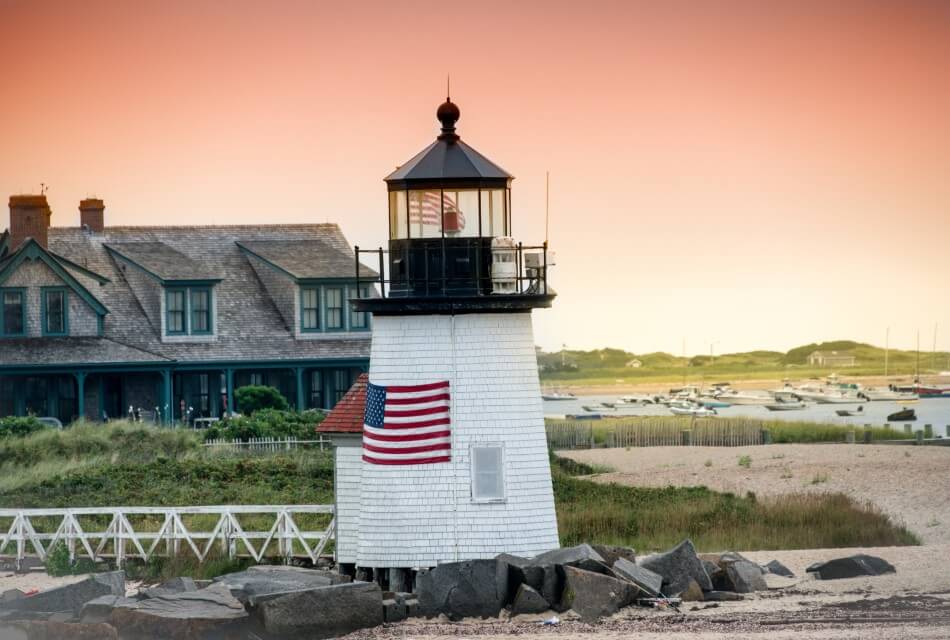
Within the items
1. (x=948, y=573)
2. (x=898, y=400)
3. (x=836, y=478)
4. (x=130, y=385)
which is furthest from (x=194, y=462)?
(x=898, y=400)

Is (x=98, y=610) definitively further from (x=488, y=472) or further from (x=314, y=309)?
(x=314, y=309)

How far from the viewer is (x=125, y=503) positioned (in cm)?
3225

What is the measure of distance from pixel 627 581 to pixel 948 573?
17.5ft

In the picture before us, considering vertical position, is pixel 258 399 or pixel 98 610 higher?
pixel 258 399

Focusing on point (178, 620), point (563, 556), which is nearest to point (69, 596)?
point (178, 620)

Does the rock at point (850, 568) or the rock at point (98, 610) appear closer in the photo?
the rock at point (98, 610)

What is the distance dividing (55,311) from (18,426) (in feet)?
16.2

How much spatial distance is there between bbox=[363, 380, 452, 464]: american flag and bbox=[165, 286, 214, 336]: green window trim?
2531cm

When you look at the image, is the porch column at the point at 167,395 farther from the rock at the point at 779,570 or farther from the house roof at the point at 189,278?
the rock at the point at 779,570

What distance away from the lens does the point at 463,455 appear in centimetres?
2230

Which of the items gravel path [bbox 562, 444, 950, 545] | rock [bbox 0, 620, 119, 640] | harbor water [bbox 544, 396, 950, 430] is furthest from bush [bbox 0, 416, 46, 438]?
harbor water [bbox 544, 396, 950, 430]

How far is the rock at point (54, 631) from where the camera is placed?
847 inches

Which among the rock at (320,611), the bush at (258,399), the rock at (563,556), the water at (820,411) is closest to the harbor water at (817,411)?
the water at (820,411)

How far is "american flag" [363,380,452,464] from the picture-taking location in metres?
22.3
